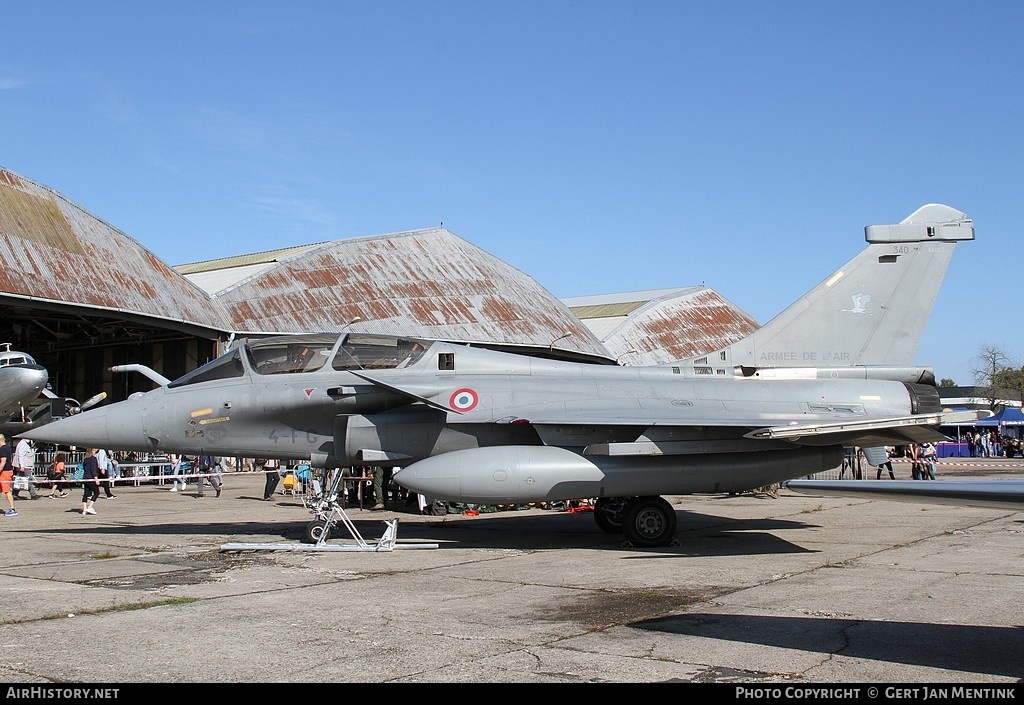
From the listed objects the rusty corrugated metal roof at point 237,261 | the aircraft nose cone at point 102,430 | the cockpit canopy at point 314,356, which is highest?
the rusty corrugated metal roof at point 237,261

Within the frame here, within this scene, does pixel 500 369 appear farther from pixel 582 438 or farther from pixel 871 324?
pixel 871 324

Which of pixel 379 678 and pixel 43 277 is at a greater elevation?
pixel 43 277

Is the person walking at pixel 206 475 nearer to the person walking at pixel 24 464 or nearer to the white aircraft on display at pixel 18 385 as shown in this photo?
the person walking at pixel 24 464

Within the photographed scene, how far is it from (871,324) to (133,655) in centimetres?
1079

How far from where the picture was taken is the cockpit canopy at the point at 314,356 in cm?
1203

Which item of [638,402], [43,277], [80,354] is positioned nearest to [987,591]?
[638,402]

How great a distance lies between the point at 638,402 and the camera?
11789mm

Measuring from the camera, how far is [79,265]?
92.7ft

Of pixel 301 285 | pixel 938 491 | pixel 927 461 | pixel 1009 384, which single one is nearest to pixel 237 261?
pixel 301 285

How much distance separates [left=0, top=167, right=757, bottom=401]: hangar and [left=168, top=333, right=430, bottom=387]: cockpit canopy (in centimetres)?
1615

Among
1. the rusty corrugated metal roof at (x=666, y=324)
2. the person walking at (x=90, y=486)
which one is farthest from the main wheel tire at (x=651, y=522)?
the rusty corrugated metal roof at (x=666, y=324)

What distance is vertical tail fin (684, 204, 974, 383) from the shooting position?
42.1ft

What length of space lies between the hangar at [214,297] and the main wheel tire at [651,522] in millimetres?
20574

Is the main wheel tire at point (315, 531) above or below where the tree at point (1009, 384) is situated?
below
